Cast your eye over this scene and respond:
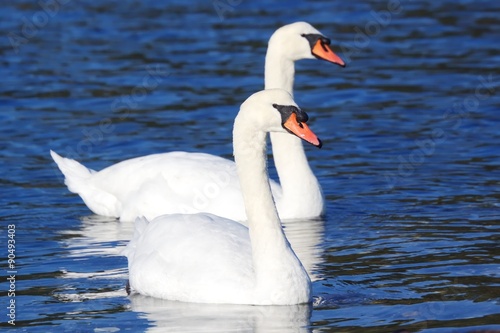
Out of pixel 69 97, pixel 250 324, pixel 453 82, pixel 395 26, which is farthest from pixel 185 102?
pixel 250 324

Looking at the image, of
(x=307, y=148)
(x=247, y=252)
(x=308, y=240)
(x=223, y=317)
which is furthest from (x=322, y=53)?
(x=223, y=317)

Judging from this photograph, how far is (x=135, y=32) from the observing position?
2167cm

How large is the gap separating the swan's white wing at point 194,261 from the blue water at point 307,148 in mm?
115

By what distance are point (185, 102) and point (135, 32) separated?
481cm

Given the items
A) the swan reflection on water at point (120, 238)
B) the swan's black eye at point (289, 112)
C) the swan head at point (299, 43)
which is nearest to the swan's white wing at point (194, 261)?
the swan reflection on water at point (120, 238)

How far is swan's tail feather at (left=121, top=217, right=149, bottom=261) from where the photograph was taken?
33.4 ft

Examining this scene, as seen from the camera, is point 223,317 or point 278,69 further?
point 278,69

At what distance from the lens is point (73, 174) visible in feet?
42.0

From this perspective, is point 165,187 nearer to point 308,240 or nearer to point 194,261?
point 308,240

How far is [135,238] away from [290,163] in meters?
2.39

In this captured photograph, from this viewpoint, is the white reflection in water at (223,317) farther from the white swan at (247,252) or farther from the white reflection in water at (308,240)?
the white reflection in water at (308,240)

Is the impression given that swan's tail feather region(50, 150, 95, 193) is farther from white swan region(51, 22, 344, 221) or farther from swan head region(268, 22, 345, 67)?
swan head region(268, 22, 345, 67)

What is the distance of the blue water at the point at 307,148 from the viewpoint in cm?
887

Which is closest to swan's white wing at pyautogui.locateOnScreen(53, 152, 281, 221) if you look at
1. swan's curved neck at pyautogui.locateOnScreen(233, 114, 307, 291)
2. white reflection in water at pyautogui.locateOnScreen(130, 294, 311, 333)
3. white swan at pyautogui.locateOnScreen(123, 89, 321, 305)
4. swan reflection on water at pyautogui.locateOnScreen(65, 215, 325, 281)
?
swan reflection on water at pyautogui.locateOnScreen(65, 215, 325, 281)
